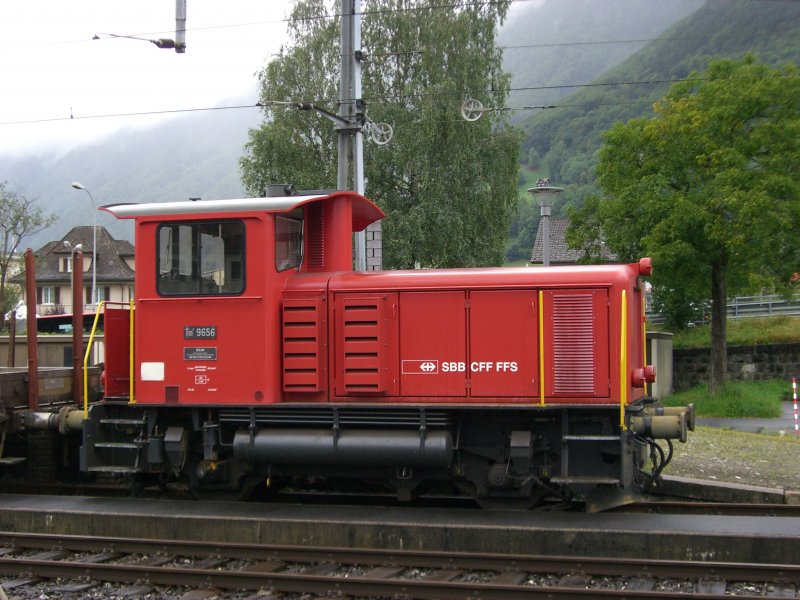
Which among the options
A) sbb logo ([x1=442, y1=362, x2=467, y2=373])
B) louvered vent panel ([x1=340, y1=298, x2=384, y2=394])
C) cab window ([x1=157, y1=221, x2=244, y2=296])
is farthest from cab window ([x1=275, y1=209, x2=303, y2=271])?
sbb logo ([x1=442, y1=362, x2=467, y2=373])

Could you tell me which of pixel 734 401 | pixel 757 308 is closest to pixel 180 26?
pixel 734 401

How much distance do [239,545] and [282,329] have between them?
92.9 inches

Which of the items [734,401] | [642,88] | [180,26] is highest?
[642,88]

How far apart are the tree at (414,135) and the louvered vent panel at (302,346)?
21.1 meters

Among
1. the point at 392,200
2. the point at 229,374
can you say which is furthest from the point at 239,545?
the point at 392,200

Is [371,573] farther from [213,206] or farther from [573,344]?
[213,206]

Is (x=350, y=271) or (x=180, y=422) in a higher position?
(x=350, y=271)

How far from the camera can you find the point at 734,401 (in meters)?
22.6

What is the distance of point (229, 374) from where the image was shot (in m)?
8.67

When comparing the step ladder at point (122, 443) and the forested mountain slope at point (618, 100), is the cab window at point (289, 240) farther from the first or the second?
the forested mountain slope at point (618, 100)

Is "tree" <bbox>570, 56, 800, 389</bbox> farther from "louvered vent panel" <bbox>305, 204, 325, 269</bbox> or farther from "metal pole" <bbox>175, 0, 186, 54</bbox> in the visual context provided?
"metal pole" <bbox>175, 0, 186, 54</bbox>

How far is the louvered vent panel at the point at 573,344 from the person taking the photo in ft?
26.7

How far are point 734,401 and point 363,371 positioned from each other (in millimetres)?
17442

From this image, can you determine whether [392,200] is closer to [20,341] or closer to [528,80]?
[20,341]
